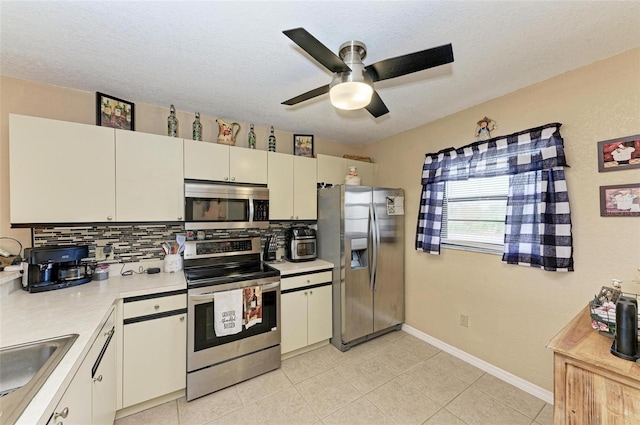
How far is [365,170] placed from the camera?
135 inches

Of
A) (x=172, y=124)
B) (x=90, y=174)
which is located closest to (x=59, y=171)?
(x=90, y=174)

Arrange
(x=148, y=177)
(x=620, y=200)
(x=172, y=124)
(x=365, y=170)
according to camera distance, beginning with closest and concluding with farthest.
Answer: (x=620, y=200) < (x=148, y=177) < (x=172, y=124) < (x=365, y=170)

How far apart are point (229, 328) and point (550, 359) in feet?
8.30

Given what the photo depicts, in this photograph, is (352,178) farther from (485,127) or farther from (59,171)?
(59,171)

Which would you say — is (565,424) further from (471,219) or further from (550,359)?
(471,219)

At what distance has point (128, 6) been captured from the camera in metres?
1.25

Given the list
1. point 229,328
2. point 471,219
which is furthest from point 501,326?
point 229,328

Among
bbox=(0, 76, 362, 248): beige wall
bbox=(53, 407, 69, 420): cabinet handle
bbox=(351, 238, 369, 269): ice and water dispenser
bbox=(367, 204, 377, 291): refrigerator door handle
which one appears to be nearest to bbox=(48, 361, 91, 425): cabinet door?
bbox=(53, 407, 69, 420): cabinet handle

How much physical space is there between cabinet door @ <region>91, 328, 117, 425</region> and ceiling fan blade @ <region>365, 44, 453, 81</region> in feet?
7.20

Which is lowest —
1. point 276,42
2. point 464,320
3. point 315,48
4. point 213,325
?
point 464,320

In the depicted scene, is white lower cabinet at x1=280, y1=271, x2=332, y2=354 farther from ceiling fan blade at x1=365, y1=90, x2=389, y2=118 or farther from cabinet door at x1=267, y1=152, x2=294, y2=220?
ceiling fan blade at x1=365, y1=90, x2=389, y2=118

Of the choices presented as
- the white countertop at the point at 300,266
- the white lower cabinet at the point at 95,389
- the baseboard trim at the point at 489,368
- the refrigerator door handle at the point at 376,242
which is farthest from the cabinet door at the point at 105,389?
the baseboard trim at the point at 489,368

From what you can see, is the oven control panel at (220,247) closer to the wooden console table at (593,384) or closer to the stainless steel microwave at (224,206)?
the stainless steel microwave at (224,206)

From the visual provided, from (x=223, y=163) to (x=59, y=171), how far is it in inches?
44.9
